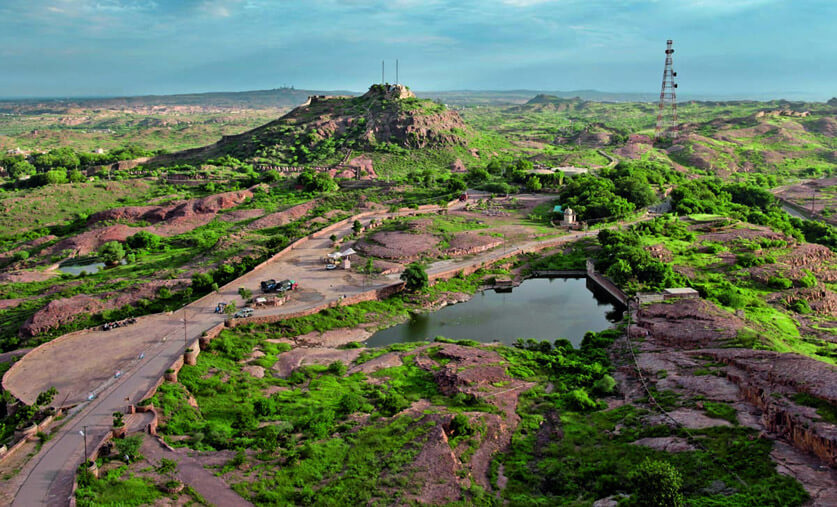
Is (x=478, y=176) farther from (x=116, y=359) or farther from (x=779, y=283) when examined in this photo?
(x=116, y=359)

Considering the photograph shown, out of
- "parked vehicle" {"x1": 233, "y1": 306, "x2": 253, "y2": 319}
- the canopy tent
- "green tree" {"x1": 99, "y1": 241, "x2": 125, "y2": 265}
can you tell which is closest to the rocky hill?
"green tree" {"x1": 99, "y1": 241, "x2": 125, "y2": 265}

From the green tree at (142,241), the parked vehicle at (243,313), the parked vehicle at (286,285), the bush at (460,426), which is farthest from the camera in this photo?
the green tree at (142,241)

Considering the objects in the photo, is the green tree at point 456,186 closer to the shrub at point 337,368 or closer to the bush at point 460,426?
the shrub at point 337,368

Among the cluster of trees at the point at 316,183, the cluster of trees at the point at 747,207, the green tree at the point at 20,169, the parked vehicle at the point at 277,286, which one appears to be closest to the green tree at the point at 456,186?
the cluster of trees at the point at 316,183

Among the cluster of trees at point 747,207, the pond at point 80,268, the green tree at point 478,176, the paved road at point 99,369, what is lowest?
the pond at point 80,268

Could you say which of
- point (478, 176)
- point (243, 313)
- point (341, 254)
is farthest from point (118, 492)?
point (478, 176)

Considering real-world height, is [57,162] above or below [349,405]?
above
